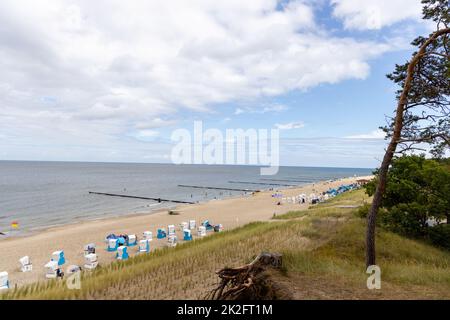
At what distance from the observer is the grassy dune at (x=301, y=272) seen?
6.56 metres

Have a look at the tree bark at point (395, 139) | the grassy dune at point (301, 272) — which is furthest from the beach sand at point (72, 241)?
the tree bark at point (395, 139)

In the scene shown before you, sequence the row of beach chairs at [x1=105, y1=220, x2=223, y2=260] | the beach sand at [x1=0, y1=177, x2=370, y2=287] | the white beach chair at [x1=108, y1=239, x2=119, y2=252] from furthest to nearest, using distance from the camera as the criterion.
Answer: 1. the white beach chair at [x1=108, y1=239, x2=119, y2=252]
2. the row of beach chairs at [x1=105, y1=220, x2=223, y2=260]
3. the beach sand at [x1=0, y1=177, x2=370, y2=287]

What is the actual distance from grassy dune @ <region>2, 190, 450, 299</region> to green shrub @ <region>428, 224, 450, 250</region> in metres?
1.31

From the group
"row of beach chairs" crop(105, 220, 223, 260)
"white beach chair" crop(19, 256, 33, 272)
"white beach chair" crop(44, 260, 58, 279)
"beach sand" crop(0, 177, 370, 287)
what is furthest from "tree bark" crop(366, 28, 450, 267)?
"white beach chair" crop(19, 256, 33, 272)

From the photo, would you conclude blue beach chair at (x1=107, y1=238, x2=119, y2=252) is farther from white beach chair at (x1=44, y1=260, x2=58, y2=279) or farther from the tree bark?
the tree bark

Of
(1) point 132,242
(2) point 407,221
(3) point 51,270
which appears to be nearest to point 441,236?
(2) point 407,221

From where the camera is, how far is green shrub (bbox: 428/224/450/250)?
13.0m

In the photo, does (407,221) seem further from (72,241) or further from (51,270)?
(72,241)

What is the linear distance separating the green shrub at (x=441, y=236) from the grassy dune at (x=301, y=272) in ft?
4.29

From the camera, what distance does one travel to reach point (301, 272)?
7.65 metres

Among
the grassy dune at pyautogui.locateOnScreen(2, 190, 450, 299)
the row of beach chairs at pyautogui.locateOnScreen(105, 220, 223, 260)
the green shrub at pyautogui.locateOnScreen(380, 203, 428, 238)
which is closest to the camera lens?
the grassy dune at pyautogui.locateOnScreen(2, 190, 450, 299)

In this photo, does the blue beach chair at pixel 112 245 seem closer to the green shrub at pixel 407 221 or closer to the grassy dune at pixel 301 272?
the grassy dune at pixel 301 272

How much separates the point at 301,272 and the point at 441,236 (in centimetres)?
928

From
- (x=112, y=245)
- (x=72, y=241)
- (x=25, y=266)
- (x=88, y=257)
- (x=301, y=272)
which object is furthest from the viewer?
(x=72, y=241)
